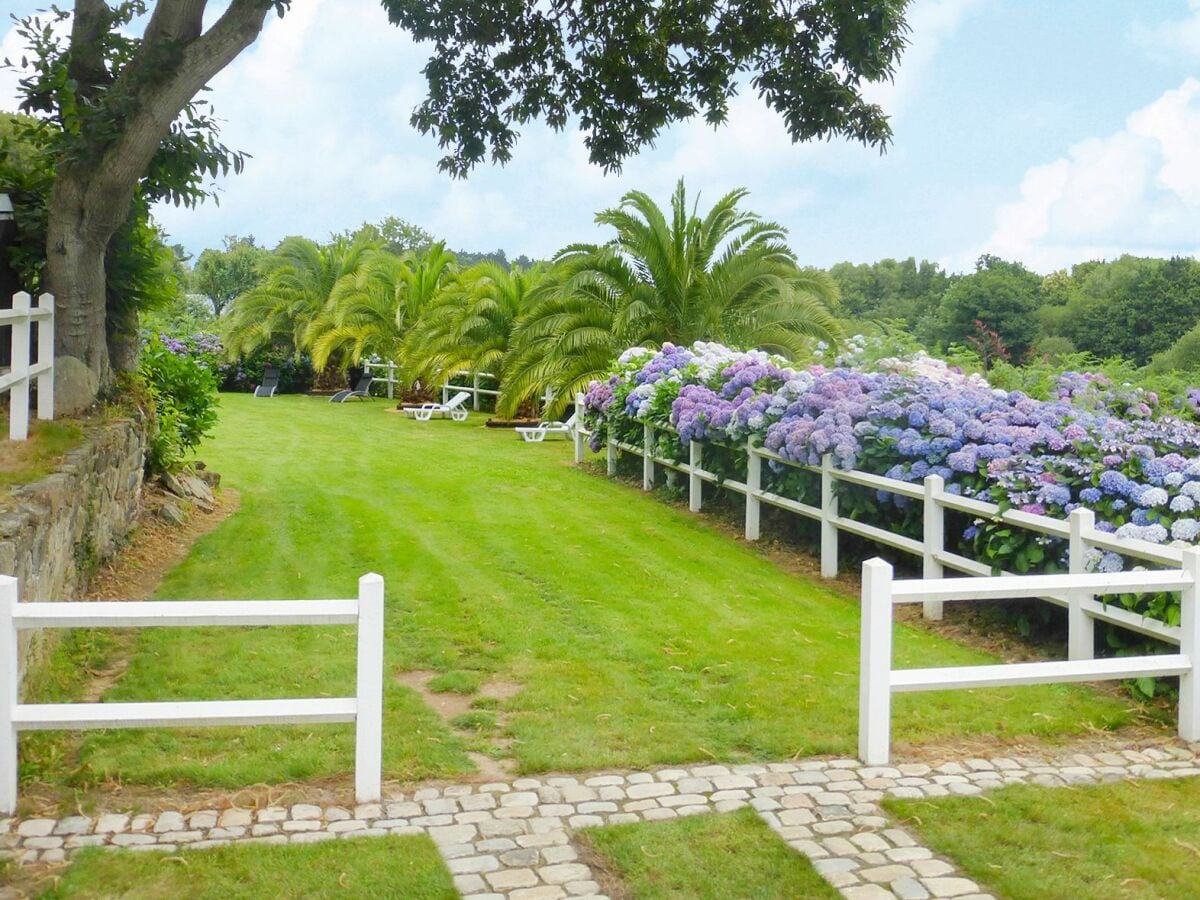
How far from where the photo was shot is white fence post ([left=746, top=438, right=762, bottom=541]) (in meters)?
12.1

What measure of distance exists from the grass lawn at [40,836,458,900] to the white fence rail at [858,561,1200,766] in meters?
2.21

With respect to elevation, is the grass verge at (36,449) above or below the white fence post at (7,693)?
above

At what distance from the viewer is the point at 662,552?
11.3m

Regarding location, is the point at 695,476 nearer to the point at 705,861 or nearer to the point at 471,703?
the point at 471,703

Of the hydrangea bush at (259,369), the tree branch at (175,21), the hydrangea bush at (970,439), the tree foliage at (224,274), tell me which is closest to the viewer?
the hydrangea bush at (970,439)

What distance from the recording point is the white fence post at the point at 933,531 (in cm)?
877

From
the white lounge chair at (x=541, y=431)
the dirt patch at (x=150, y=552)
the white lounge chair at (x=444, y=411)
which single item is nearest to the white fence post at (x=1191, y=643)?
the dirt patch at (x=150, y=552)

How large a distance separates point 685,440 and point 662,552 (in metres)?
2.45

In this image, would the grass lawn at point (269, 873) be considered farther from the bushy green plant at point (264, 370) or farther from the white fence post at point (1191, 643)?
the bushy green plant at point (264, 370)

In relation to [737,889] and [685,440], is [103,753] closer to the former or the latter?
[737,889]

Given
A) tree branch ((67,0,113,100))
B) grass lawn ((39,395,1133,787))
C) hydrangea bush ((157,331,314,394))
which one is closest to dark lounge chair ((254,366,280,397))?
hydrangea bush ((157,331,314,394))

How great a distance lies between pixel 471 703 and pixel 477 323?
21671 mm

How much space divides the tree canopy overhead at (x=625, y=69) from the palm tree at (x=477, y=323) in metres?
14.6

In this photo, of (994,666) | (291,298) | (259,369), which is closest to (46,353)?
(994,666)
